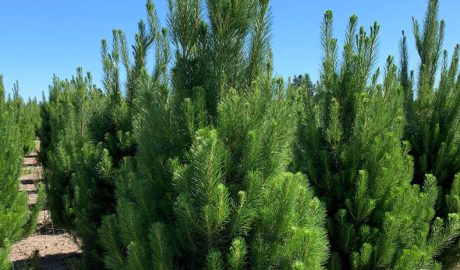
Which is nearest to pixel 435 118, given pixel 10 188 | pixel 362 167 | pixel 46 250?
pixel 362 167

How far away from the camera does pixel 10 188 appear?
4848 mm

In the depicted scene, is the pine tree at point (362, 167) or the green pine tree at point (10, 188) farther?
the green pine tree at point (10, 188)

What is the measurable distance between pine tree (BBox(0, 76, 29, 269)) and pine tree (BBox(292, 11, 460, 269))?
323cm

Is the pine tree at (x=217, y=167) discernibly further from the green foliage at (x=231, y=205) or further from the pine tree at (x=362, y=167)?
the pine tree at (x=362, y=167)

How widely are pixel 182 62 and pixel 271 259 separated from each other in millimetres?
1421

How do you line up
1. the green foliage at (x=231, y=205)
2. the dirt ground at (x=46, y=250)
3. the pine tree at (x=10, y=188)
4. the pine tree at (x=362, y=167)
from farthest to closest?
the dirt ground at (x=46, y=250), the pine tree at (x=10, y=188), the pine tree at (x=362, y=167), the green foliage at (x=231, y=205)

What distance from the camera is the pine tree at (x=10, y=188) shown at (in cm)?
462

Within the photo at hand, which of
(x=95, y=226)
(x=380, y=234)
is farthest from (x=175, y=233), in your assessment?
(x=95, y=226)

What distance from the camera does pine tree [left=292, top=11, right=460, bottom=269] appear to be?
142 inches

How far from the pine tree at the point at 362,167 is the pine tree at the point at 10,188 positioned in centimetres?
323

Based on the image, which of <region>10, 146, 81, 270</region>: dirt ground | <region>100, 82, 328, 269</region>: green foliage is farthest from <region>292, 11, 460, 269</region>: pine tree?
<region>10, 146, 81, 270</region>: dirt ground

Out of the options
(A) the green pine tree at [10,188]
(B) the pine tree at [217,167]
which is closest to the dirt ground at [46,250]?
(A) the green pine tree at [10,188]

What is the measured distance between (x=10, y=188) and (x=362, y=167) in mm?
3914

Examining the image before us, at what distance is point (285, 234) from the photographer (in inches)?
99.7
